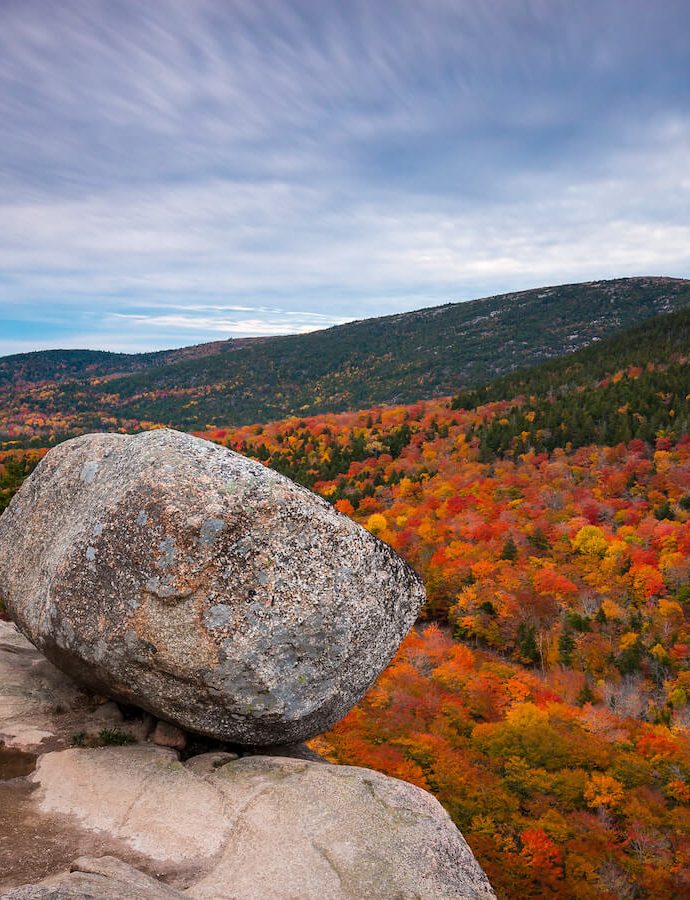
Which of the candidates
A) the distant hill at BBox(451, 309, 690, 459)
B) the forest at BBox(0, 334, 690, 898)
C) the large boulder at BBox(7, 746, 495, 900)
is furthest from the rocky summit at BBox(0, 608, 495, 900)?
the distant hill at BBox(451, 309, 690, 459)

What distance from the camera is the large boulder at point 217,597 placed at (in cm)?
1079

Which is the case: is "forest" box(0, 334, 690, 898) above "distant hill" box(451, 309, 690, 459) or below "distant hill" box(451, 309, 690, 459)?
below

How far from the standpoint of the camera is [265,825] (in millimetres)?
9742

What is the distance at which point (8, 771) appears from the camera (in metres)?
10.4

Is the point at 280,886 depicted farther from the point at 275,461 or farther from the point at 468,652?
the point at 275,461

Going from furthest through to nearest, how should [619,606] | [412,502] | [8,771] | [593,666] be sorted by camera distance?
[412,502]
[619,606]
[593,666]
[8,771]

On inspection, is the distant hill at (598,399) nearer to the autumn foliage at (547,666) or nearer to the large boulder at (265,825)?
the autumn foliage at (547,666)

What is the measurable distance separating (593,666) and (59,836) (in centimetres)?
5268

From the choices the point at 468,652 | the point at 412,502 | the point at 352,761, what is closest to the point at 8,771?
the point at 352,761

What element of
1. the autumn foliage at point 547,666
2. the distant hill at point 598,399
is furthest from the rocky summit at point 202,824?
the distant hill at point 598,399

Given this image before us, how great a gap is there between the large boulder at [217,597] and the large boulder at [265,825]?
1143mm

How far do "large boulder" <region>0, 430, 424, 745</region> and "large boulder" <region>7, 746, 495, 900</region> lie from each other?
1.14 metres

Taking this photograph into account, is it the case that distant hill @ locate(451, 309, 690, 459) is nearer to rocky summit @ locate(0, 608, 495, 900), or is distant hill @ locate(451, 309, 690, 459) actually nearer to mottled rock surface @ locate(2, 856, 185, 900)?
rocky summit @ locate(0, 608, 495, 900)

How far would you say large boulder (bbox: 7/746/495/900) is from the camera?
874 centimetres
